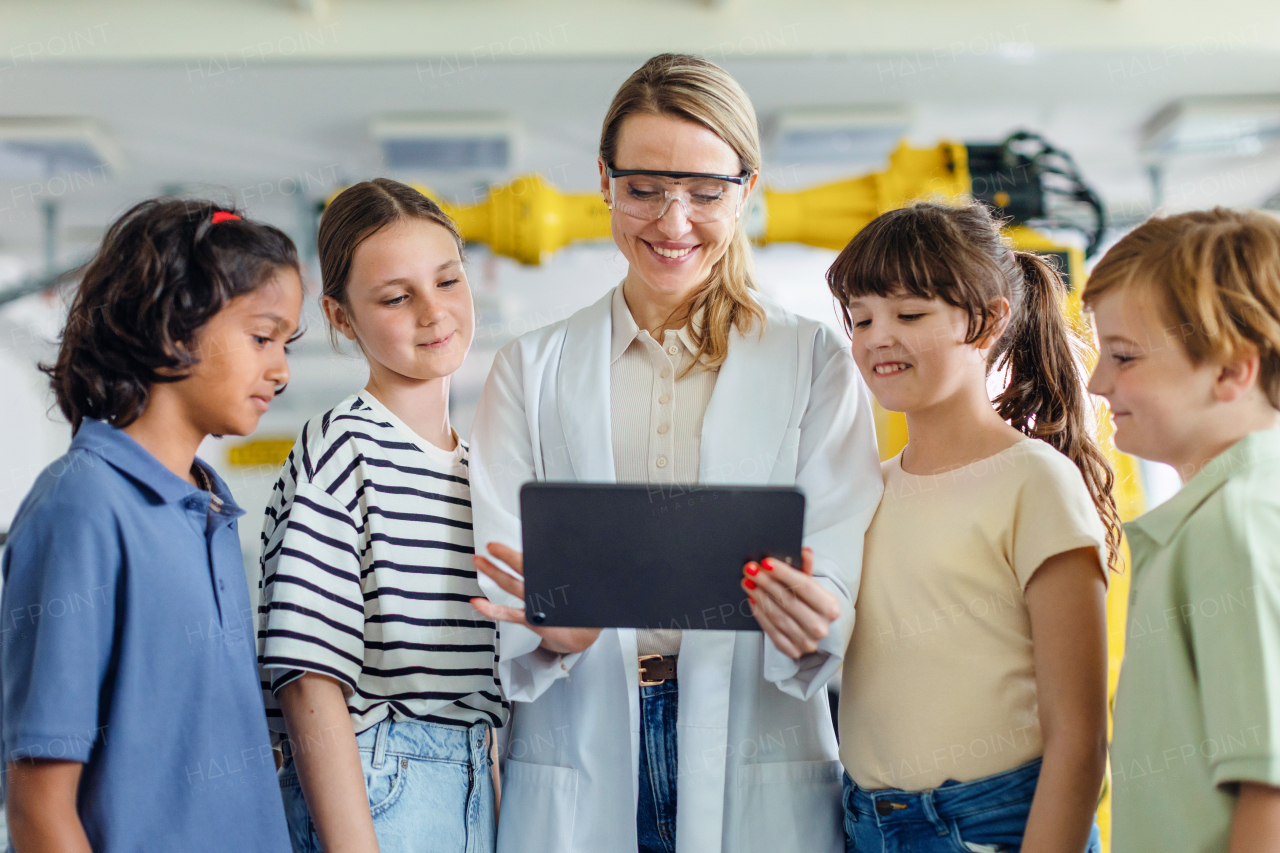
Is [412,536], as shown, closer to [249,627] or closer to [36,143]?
[249,627]

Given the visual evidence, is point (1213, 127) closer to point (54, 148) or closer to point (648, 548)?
point (648, 548)

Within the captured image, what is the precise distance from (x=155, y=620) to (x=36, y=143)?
3.25 meters

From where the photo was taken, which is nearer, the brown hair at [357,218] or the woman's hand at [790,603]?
the woman's hand at [790,603]

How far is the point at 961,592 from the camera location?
1.05 m

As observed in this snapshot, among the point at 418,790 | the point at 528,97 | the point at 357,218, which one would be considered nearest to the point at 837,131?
the point at 528,97

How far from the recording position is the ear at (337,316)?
1.26 metres

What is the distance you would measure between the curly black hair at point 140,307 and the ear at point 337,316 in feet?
0.63

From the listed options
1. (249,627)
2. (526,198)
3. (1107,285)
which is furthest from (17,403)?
(1107,285)

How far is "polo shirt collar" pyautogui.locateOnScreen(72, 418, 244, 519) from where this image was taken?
3.10 ft

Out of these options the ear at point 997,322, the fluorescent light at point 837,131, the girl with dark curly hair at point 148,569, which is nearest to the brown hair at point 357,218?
the girl with dark curly hair at point 148,569

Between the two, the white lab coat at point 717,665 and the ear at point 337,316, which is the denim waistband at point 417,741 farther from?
the ear at point 337,316

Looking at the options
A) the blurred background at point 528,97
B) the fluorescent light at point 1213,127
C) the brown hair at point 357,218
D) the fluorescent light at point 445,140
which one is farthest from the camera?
the fluorescent light at point 1213,127

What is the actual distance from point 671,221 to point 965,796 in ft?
2.39

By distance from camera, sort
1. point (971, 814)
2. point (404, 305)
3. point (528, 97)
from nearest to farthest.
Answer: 1. point (971, 814)
2. point (404, 305)
3. point (528, 97)
